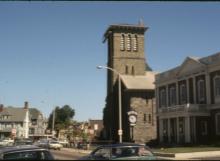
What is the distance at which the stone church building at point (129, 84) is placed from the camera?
71.7 metres

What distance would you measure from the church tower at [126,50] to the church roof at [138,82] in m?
1.55

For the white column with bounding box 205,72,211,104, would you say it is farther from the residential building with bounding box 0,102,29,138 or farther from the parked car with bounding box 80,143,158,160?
the residential building with bounding box 0,102,29,138

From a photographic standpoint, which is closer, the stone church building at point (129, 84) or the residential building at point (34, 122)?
the stone church building at point (129, 84)

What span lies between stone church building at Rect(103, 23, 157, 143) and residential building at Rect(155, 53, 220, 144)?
43.2ft

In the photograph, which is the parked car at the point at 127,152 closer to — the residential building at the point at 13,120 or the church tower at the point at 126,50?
the church tower at the point at 126,50

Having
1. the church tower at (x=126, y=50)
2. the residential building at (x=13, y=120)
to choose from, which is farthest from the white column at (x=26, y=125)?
the church tower at (x=126, y=50)

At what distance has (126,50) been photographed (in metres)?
79.4

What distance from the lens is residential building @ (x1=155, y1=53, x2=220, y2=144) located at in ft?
158

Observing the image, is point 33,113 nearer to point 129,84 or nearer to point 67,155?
point 129,84

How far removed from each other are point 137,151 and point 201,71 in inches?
1495

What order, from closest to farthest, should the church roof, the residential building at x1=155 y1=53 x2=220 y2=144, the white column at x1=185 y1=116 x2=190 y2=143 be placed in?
the residential building at x1=155 y1=53 x2=220 y2=144, the white column at x1=185 y1=116 x2=190 y2=143, the church roof

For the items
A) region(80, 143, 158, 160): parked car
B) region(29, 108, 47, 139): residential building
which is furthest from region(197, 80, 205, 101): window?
region(29, 108, 47, 139): residential building

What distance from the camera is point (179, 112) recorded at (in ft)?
169

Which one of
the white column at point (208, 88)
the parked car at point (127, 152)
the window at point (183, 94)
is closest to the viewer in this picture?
the parked car at point (127, 152)
